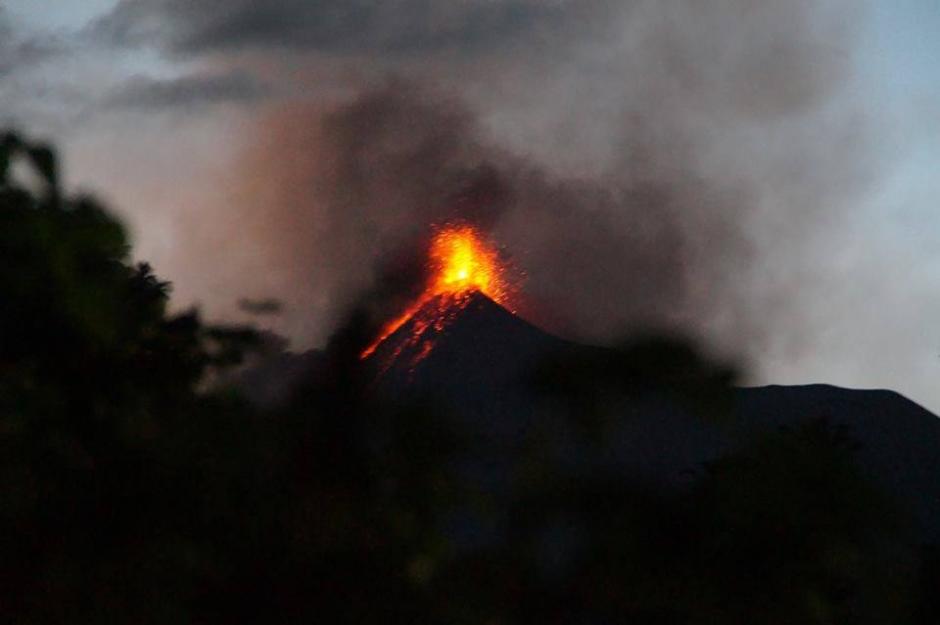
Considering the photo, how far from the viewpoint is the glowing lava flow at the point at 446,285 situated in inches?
123

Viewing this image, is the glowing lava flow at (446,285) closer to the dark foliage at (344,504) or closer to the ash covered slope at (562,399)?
the ash covered slope at (562,399)

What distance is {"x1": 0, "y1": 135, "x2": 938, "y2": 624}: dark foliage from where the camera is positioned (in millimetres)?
2717

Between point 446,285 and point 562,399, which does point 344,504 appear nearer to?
point 562,399

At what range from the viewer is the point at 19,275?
285 centimetres

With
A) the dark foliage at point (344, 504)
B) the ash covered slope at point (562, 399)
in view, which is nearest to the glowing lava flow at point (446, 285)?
the ash covered slope at point (562, 399)

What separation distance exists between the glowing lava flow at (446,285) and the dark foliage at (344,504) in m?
0.19

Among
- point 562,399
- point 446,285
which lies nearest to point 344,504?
point 562,399

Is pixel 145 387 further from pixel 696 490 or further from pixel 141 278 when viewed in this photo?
pixel 696 490

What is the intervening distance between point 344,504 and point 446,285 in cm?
73

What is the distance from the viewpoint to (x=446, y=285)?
350 centimetres

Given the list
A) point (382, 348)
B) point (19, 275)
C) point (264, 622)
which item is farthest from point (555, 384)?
point (19, 275)

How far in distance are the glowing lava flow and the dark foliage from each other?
0.62 feet

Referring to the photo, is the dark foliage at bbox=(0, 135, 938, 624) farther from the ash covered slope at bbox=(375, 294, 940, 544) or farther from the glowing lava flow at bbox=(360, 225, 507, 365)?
the glowing lava flow at bbox=(360, 225, 507, 365)

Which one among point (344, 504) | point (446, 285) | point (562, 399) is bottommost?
point (344, 504)
